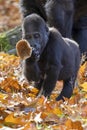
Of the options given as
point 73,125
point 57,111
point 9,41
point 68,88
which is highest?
point 9,41

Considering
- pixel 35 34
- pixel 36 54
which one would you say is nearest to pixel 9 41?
pixel 35 34

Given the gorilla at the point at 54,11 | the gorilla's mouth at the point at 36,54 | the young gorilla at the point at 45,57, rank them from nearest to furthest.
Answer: the gorilla's mouth at the point at 36,54
the young gorilla at the point at 45,57
the gorilla at the point at 54,11

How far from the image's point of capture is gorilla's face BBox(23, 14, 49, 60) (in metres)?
5.24

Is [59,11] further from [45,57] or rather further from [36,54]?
[36,54]

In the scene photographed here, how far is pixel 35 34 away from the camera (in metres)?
5.31

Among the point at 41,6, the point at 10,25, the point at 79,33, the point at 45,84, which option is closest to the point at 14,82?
the point at 45,84

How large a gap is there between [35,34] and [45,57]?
0.89 feet

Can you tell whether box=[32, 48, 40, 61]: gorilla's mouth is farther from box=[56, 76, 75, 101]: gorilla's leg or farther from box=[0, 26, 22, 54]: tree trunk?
box=[0, 26, 22, 54]: tree trunk

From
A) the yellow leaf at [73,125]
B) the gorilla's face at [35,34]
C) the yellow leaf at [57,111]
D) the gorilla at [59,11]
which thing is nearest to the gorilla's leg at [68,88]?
the gorilla's face at [35,34]

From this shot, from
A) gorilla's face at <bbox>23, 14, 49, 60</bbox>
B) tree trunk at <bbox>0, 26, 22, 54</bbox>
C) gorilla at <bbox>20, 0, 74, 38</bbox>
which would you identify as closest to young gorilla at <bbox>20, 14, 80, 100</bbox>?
gorilla's face at <bbox>23, 14, 49, 60</bbox>

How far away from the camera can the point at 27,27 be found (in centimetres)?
529

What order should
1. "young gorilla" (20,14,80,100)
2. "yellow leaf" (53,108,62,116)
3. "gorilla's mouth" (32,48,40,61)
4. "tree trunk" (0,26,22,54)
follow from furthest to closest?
"tree trunk" (0,26,22,54) < "young gorilla" (20,14,80,100) < "gorilla's mouth" (32,48,40,61) < "yellow leaf" (53,108,62,116)

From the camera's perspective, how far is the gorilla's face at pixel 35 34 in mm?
5242

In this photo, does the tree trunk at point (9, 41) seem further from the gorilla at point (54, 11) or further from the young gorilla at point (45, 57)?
the young gorilla at point (45, 57)
